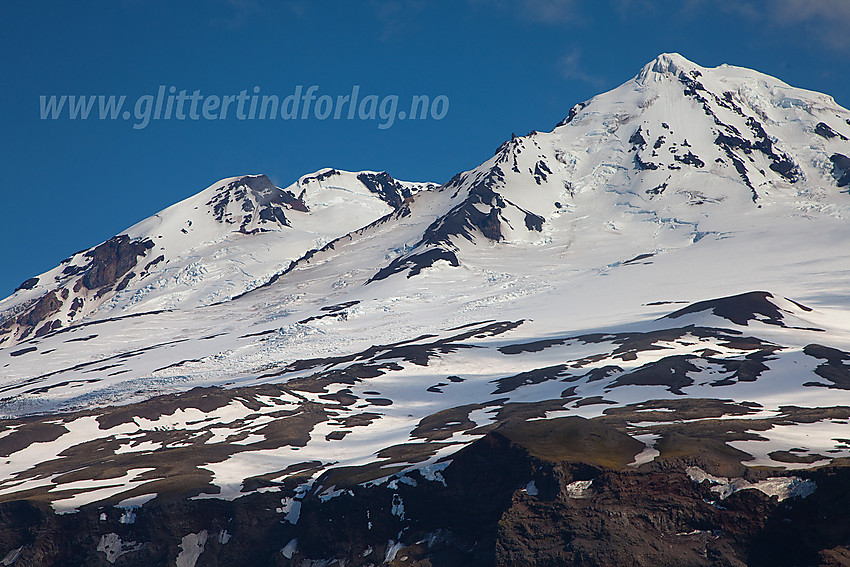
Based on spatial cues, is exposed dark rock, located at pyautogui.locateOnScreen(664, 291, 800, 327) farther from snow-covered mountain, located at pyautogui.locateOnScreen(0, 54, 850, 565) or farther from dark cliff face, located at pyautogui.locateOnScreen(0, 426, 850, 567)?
dark cliff face, located at pyautogui.locateOnScreen(0, 426, 850, 567)

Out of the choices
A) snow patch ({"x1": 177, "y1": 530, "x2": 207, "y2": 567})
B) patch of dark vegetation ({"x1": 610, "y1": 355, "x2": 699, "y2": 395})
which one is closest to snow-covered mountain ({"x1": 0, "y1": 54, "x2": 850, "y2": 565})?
patch of dark vegetation ({"x1": 610, "y1": 355, "x2": 699, "y2": 395})

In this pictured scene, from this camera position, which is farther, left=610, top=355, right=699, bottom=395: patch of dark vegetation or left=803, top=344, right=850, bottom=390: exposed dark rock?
left=610, top=355, right=699, bottom=395: patch of dark vegetation

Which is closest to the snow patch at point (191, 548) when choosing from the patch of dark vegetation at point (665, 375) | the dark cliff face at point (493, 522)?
the dark cliff face at point (493, 522)

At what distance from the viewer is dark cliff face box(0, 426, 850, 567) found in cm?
4738

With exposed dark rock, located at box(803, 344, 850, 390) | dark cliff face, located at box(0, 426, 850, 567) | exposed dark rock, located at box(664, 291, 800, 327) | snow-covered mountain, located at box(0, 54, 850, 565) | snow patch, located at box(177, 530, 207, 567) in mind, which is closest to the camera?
dark cliff face, located at box(0, 426, 850, 567)

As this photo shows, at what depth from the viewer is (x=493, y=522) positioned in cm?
5466

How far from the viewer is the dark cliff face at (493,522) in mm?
47375

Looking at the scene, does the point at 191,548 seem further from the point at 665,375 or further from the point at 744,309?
the point at 744,309

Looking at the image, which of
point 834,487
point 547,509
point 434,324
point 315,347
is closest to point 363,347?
point 315,347

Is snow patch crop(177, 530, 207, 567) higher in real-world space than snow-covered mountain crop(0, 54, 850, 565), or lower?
lower

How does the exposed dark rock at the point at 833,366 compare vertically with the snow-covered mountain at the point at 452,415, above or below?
below

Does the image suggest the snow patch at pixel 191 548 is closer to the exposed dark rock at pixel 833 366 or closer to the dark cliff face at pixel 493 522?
the dark cliff face at pixel 493 522

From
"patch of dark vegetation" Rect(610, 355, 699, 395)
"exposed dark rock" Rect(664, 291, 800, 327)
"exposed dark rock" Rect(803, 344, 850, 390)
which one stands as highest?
"exposed dark rock" Rect(664, 291, 800, 327)

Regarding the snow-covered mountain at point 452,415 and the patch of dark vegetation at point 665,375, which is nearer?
the snow-covered mountain at point 452,415
